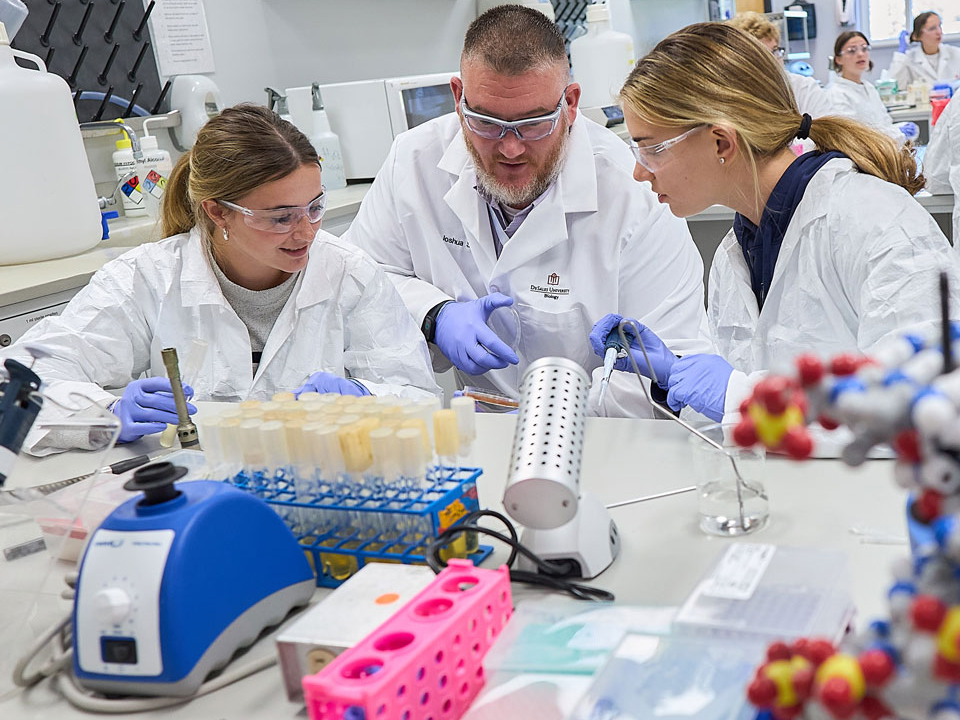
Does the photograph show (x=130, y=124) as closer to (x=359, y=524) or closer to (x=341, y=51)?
(x=341, y=51)

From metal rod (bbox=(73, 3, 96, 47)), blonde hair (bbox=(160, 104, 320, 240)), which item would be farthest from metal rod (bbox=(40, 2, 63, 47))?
blonde hair (bbox=(160, 104, 320, 240))

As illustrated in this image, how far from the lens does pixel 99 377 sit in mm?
1812

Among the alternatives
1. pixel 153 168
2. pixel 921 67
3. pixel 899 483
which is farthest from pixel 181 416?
pixel 921 67

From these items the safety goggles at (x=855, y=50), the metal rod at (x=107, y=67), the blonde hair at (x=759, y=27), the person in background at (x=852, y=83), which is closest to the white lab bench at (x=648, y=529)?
the metal rod at (x=107, y=67)

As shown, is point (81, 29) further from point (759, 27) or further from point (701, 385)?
point (759, 27)

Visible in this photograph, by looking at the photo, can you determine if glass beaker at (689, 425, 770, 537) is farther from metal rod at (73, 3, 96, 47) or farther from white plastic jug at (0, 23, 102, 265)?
metal rod at (73, 3, 96, 47)

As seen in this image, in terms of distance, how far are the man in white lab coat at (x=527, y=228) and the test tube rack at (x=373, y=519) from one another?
2.97 ft

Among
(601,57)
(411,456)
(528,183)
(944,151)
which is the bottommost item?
(944,151)

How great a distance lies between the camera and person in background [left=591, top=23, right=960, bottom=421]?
151 cm

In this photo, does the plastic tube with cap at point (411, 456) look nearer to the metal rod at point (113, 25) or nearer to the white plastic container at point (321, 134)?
the white plastic container at point (321, 134)

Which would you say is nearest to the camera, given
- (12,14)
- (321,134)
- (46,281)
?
(46,281)

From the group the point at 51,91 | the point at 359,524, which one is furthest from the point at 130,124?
the point at 359,524

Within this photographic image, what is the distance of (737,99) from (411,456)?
1.03m

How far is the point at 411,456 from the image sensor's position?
3.18ft
